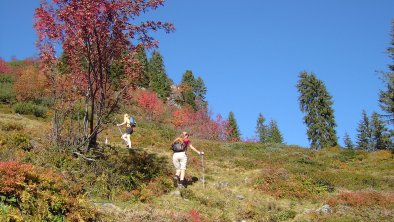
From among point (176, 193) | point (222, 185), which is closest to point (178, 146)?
point (176, 193)

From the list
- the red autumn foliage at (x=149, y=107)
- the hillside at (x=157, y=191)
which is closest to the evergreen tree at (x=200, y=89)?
the red autumn foliage at (x=149, y=107)

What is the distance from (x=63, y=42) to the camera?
14.8 meters

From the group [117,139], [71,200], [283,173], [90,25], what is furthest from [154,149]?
[71,200]

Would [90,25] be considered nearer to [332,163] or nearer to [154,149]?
[154,149]

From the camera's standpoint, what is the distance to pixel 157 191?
14.0 meters

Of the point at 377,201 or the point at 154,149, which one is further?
the point at 154,149

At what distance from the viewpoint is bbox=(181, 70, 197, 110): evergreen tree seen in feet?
→ 310

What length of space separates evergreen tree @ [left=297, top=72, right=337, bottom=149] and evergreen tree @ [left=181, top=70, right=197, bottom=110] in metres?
35.1

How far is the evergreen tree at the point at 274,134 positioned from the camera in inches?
3619

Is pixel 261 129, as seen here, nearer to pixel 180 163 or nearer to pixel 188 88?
pixel 188 88

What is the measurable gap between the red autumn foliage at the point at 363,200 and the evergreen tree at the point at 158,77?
76.4 meters

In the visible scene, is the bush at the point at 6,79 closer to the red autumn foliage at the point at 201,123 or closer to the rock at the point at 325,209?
the red autumn foliage at the point at 201,123

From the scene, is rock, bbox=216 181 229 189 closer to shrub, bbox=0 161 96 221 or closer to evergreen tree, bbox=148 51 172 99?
shrub, bbox=0 161 96 221

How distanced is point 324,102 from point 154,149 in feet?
142
